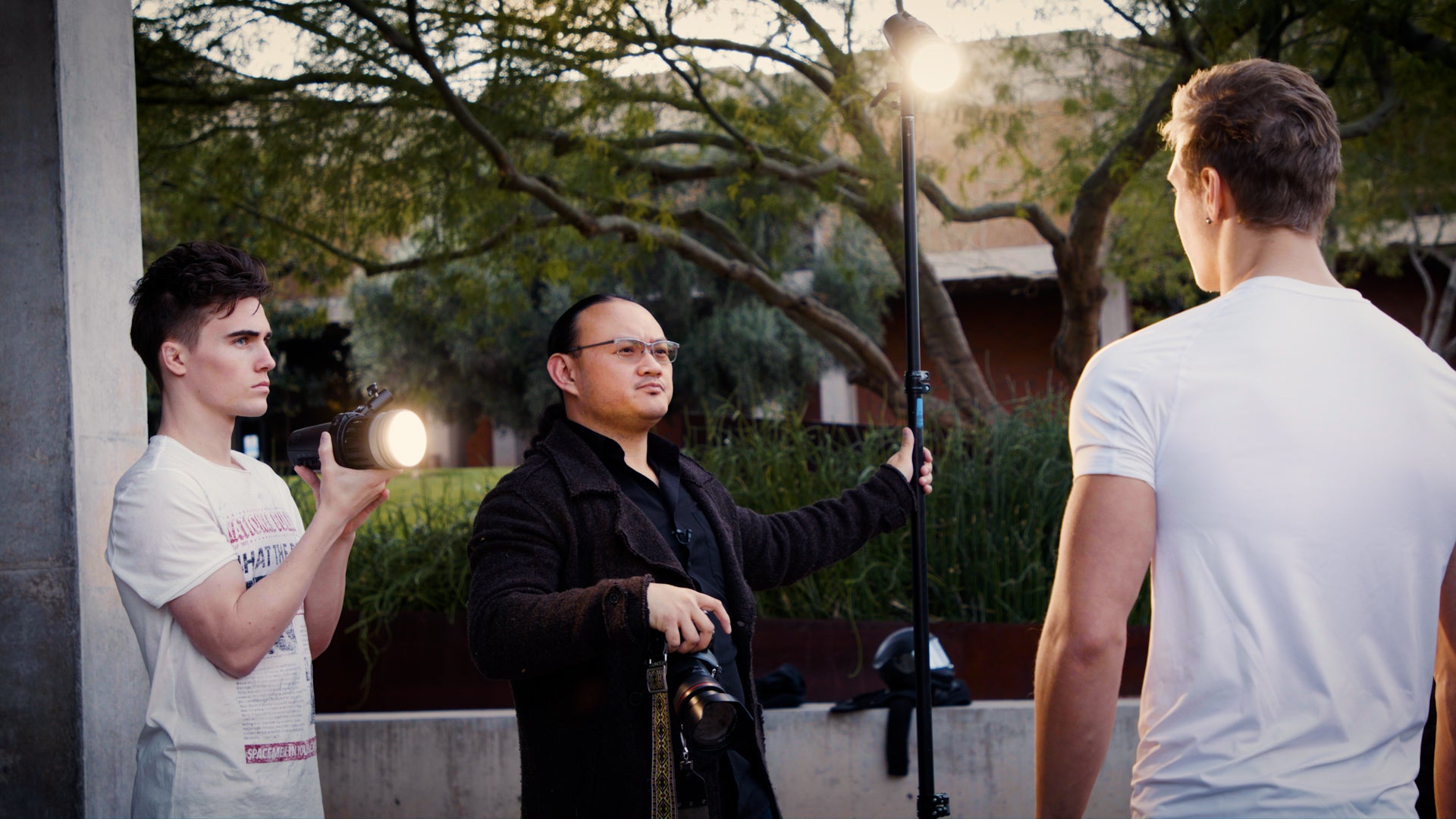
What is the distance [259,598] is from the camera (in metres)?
1.98

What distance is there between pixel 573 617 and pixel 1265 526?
3.73 feet

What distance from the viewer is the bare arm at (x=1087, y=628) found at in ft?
5.08

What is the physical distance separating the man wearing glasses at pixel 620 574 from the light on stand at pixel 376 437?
0.28 m

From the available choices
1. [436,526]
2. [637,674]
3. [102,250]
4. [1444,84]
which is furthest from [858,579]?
[1444,84]

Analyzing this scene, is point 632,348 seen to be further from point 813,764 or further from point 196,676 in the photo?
point 813,764

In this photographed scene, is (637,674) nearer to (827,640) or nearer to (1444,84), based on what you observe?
(827,640)

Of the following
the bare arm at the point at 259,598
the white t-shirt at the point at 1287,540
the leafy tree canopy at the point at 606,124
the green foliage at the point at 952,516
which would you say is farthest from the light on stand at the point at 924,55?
the leafy tree canopy at the point at 606,124

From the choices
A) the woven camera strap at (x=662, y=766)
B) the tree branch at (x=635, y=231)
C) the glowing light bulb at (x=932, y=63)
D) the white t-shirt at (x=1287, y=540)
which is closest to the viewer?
the white t-shirt at (x=1287, y=540)

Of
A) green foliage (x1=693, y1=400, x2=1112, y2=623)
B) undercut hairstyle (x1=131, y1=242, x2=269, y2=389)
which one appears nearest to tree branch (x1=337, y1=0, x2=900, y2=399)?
green foliage (x1=693, y1=400, x2=1112, y2=623)

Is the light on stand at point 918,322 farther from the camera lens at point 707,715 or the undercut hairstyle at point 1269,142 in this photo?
the undercut hairstyle at point 1269,142

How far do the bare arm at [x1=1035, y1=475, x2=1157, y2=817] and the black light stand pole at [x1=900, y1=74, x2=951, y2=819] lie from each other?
86cm

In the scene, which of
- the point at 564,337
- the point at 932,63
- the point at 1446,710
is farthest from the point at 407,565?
the point at 1446,710

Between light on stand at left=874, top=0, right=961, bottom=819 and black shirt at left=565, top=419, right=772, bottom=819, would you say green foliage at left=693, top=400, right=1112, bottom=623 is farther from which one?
black shirt at left=565, top=419, right=772, bottom=819

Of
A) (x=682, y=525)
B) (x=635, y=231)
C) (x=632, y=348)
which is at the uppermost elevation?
(x=635, y=231)
